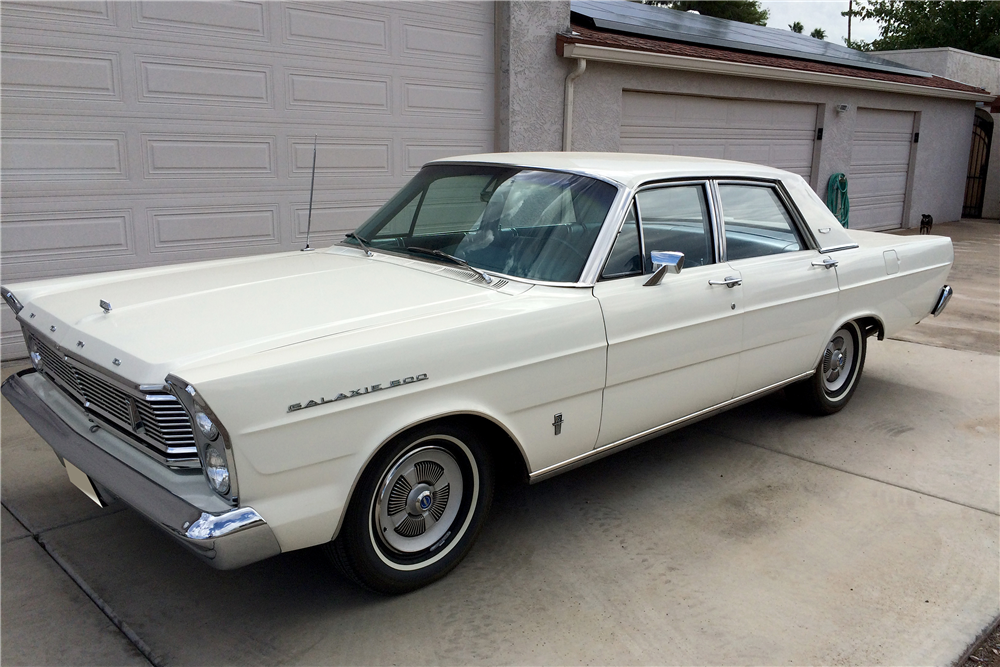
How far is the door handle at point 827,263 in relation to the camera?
15.2ft

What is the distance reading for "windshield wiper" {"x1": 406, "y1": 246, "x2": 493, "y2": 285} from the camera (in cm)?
349

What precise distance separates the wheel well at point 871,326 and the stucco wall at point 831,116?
15.5 ft

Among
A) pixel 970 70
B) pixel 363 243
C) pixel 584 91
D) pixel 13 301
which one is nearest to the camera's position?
pixel 13 301

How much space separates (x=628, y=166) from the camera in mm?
3955

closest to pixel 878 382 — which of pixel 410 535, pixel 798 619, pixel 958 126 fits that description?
pixel 798 619

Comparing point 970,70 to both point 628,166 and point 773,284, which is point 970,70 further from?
point 628,166

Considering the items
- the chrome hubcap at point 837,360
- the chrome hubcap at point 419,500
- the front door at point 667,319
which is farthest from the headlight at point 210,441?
the chrome hubcap at point 837,360

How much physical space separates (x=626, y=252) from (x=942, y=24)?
1339 inches

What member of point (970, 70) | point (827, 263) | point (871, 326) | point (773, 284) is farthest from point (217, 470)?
point (970, 70)

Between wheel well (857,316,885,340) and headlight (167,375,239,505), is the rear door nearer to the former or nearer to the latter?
wheel well (857,316,885,340)

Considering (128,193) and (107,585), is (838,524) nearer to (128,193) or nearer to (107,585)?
(107,585)

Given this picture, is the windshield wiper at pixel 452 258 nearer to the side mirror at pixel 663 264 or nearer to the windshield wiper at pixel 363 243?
the windshield wiper at pixel 363 243

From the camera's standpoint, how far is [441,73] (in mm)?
8133

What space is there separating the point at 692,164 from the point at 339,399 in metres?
2.56
